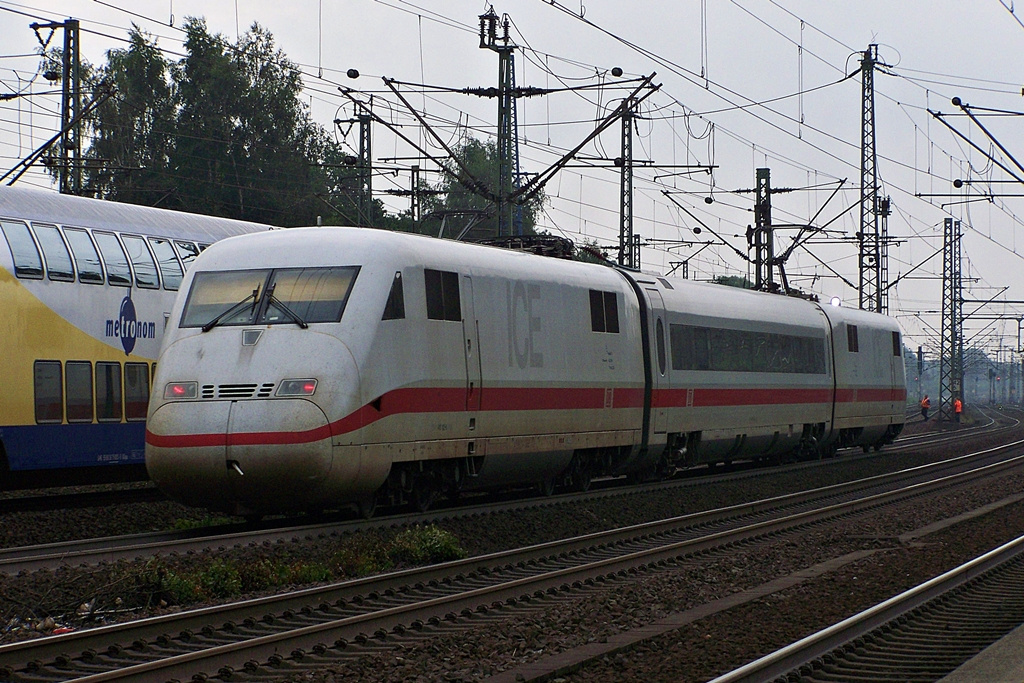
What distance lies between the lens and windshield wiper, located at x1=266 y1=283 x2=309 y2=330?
45.2 ft

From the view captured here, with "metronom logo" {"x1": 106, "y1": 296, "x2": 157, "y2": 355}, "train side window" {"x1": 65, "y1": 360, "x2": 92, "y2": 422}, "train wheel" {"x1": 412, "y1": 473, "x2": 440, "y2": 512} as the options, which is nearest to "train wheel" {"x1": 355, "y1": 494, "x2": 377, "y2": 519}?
"train wheel" {"x1": 412, "y1": 473, "x2": 440, "y2": 512}

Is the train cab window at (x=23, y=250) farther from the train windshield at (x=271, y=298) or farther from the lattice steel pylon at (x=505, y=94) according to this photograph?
the lattice steel pylon at (x=505, y=94)

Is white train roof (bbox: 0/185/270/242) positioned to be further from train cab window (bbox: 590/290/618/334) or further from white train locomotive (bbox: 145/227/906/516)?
train cab window (bbox: 590/290/618/334)

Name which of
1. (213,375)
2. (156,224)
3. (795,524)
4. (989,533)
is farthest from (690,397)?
(213,375)

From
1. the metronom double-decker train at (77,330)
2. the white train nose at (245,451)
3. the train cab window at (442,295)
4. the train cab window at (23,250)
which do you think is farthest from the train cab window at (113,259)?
the train cab window at (442,295)

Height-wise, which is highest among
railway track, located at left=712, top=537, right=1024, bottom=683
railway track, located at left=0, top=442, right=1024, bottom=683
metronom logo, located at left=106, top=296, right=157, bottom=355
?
metronom logo, located at left=106, top=296, right=157, bottom=355

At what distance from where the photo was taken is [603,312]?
62.7 feet

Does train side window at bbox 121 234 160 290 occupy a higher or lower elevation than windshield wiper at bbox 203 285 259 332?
higher

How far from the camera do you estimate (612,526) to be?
15852mm

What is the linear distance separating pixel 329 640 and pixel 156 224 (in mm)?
10965

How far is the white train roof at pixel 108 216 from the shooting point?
52.6ft

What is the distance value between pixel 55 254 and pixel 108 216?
1.53 m

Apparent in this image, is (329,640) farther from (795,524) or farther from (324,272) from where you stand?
(795,524)

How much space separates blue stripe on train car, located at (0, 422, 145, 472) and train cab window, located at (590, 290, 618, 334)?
6.36m
